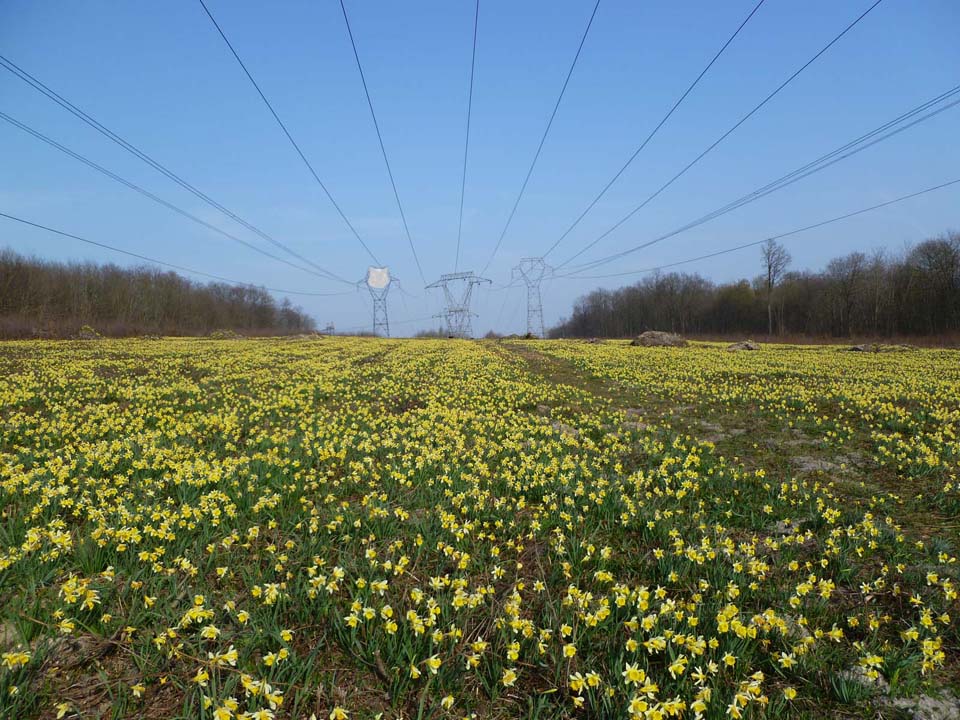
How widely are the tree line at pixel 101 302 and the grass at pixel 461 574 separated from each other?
49342 mm

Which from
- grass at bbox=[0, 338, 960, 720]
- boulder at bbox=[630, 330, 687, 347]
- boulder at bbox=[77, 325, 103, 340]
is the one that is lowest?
grass at bbox=[0, 338, 960, 720]

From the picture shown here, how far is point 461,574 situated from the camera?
351 cm

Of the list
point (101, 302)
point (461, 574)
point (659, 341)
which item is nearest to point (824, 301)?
point (659, 341)

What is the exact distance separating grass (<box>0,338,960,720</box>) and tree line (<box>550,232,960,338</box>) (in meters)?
65.7

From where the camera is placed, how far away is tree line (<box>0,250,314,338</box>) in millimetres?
48750

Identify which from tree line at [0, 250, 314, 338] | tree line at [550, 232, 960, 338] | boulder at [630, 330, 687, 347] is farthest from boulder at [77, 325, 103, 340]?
tree line at [550, 232, 960, 338]

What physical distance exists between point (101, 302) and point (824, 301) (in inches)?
4333

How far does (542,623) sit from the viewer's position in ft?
9.95

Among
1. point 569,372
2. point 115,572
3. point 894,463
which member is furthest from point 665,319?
point 115,572

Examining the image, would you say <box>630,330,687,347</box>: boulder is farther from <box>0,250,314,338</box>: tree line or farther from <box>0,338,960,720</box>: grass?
<box>0,250,314,338</box>: tree line

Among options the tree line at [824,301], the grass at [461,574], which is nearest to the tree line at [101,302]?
the grass at [461,574]

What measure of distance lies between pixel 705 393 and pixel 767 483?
26.8ft

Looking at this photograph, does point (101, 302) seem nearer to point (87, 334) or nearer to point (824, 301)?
point (87, 334)

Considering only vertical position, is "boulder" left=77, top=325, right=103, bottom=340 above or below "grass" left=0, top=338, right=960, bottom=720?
above
